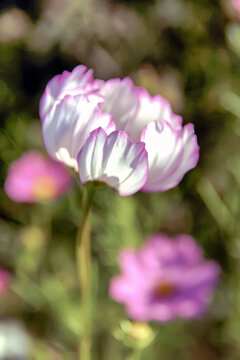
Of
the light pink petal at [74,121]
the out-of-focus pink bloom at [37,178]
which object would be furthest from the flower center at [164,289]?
the light pink petal at [74,121]

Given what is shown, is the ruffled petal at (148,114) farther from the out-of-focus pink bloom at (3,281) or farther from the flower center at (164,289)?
the out-of-focus pink bloom at (3,281)

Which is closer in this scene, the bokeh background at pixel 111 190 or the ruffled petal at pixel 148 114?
the ruffled petal at pixel 148 114

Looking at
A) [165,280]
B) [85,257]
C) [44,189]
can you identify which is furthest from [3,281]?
[85,257]

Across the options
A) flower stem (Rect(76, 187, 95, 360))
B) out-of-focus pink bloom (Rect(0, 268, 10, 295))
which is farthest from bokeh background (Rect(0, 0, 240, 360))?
flower stem (Rect(76, 187, 95, 360))

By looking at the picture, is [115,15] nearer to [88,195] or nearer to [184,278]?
[184,278]

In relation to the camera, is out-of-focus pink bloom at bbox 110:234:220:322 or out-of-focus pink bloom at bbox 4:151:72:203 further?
out-of-focus pink bloom at bbox 4:151:72:203

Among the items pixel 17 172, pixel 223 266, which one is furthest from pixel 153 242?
pixel 17 172

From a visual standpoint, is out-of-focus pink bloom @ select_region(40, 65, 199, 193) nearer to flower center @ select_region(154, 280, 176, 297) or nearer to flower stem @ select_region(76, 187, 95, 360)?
flower stem @ select_region(76, 187, 95, 360)
